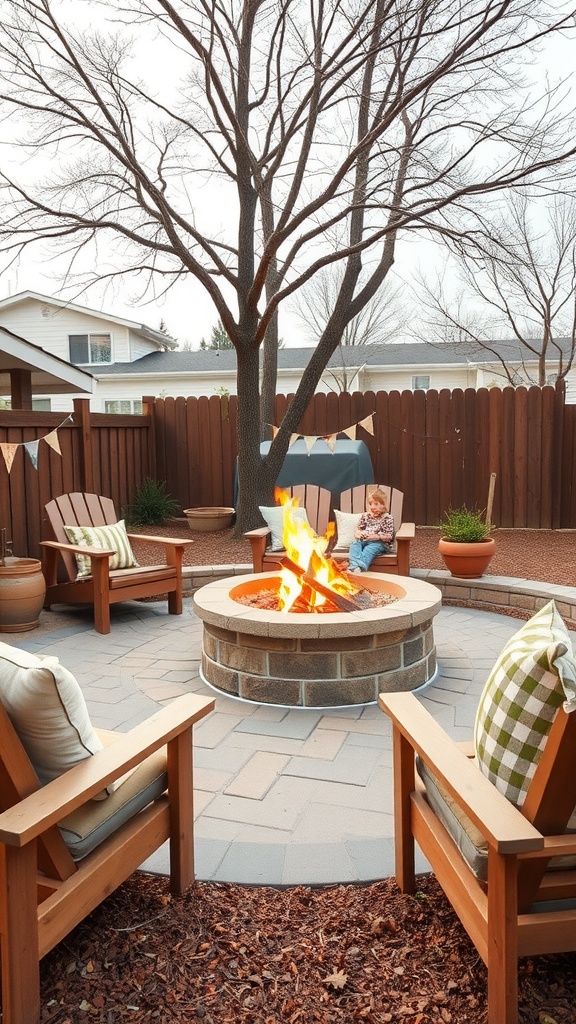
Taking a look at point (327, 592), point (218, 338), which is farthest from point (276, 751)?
point (218, 338)

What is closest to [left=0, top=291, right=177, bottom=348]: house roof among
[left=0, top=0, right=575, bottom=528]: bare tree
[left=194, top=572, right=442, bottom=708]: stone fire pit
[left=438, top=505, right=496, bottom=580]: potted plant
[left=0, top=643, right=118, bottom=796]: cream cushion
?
[left=0, top=0, right=575, bottom=528]: bare tree

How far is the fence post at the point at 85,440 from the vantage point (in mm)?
6648

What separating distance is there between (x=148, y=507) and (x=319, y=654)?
5729 mm

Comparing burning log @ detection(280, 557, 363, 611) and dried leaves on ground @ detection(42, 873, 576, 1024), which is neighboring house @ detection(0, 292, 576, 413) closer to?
burning log @ detection(280, 557, 363, 611)

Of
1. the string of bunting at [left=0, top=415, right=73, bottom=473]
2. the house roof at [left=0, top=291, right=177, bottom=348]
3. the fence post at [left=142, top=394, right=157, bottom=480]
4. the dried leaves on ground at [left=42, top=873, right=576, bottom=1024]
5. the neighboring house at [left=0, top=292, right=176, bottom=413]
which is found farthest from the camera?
the neighboring house at [left=0, top=292, right=176, bottom=413]

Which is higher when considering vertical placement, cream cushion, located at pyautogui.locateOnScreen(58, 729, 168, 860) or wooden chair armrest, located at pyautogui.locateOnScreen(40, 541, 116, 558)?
wooden chair armrest, located at pyautogui.locateOnScreen(40, 541, 116, 558)

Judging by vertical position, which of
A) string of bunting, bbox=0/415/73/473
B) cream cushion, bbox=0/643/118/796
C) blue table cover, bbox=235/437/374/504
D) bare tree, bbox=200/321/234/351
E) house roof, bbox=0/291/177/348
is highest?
bare tree, bbox=200/321/234/351

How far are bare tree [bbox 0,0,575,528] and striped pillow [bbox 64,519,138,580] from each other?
2551 mm

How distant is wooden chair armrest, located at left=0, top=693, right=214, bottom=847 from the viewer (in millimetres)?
1314

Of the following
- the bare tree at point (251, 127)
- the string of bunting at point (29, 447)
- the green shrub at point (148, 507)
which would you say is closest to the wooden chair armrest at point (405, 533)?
the bare tree at point (251, 127)

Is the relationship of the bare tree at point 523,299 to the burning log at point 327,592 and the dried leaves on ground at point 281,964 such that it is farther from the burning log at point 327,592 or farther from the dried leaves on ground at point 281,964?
the dried leaves on ground at point 281,964

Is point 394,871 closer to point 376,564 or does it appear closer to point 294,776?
point 294,776

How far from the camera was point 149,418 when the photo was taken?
368 inches

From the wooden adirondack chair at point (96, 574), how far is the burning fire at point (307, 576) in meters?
1.03
